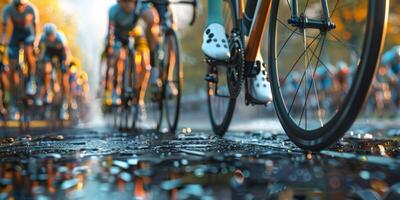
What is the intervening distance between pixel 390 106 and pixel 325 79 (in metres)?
2.79

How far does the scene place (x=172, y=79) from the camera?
7.73 metres

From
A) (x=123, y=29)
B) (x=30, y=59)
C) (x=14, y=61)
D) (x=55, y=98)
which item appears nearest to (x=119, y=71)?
(x=123, y=29)

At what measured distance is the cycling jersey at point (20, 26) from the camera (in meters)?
10.6

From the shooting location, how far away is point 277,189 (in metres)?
2.07

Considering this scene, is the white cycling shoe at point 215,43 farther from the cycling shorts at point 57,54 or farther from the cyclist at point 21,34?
the cycling shorts at point 57,54

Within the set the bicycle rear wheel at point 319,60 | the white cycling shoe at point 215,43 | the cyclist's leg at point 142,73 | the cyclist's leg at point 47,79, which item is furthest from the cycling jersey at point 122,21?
the bicycle rear wheel at point 319,60

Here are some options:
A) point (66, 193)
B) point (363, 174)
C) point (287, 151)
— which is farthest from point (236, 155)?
point (66, 193)

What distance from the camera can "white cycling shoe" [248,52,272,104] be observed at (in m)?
4.36

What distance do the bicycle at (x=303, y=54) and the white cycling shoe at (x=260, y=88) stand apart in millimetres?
39

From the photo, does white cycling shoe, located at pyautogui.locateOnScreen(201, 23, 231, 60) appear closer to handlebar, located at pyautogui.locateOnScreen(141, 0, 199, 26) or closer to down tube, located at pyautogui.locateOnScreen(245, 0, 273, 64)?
down tube, located at pyautogui.locateOnScreen(245, 0, 273, 64)

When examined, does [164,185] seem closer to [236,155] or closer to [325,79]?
[236,155]

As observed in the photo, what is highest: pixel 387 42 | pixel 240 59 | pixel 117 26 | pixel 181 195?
pixel 387 42

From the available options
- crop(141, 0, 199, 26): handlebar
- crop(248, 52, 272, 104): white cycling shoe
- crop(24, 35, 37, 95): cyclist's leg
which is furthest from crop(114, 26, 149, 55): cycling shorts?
crop(248, 52, 272, 104): white cycling shoe

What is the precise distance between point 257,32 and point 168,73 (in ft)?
11.5
